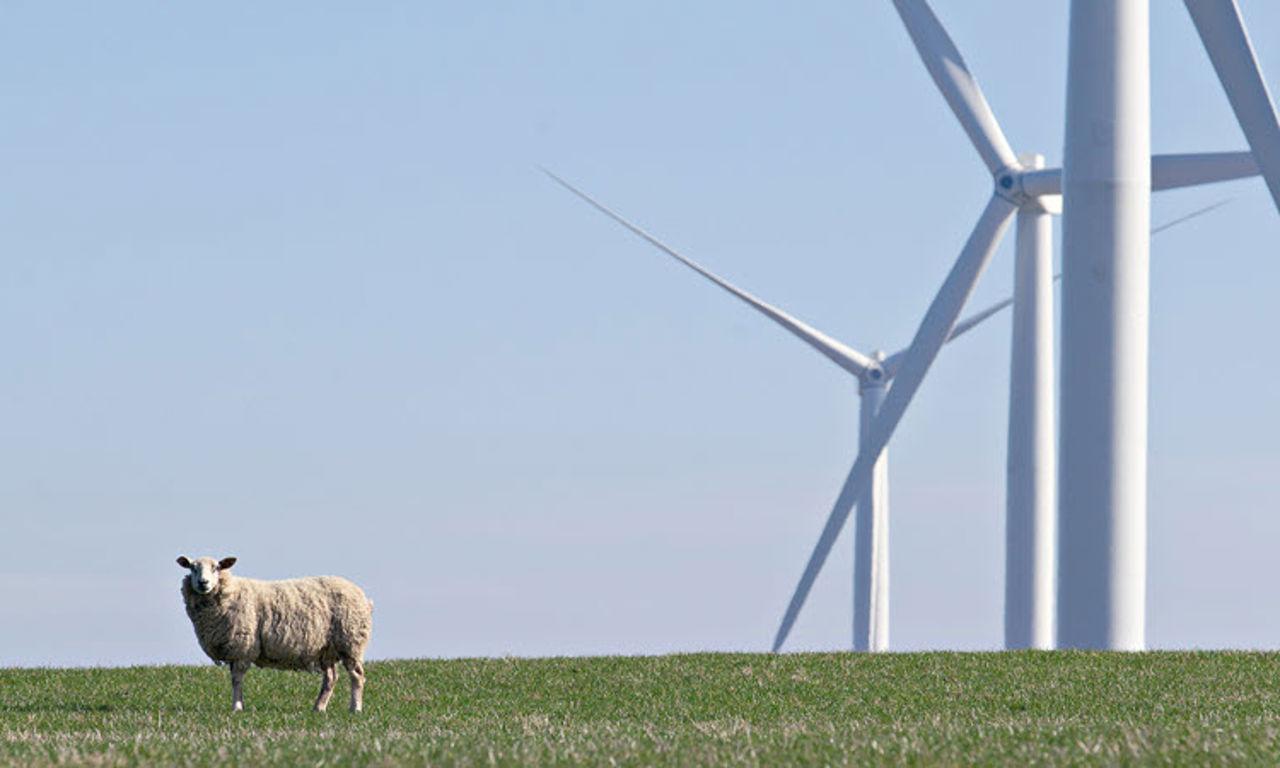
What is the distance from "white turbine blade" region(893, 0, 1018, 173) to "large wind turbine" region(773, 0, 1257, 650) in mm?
24

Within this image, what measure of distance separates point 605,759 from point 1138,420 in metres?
29.4

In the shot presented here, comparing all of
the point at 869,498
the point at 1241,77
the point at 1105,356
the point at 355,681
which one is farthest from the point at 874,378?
the point at 355,681

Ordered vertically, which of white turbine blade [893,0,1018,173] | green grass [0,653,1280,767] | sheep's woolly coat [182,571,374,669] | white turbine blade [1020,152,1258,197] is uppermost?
white turbine blade [893,0,1018,173]

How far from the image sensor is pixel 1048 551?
164 feet

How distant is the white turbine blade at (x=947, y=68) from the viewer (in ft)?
161

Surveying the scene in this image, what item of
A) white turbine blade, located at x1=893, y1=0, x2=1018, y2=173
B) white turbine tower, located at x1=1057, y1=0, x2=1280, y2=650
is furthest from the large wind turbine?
white turbine tower, located at x1=1057, y1=0, x2=1280, y2=650

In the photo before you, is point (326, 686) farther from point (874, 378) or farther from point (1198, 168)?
point (874, 378)

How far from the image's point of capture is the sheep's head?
73.6 ft

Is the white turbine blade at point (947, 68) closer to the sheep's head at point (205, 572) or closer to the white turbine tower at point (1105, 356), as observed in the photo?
the white turbine tower at point (1105, 356)

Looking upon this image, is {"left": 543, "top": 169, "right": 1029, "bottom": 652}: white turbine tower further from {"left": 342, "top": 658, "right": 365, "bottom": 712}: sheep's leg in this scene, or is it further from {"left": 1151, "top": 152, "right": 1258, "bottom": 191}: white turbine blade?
{"left": 342, "top": 658, "right": 365, "bottom": 712}: sheep's leg

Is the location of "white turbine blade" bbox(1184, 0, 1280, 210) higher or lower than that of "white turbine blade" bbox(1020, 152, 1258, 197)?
lower

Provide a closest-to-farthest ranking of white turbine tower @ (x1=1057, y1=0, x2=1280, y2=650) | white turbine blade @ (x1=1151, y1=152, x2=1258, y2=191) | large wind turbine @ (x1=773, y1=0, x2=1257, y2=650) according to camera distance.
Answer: white turbine tower @ (x1=1057, y1=0, x2=1280, y2=650)
white turbine blade @ (x1=1151, y1=152, x2=1258, y2=191)
large wind turbine @ (x1=773, y1=0, x2=1257, y2=650)

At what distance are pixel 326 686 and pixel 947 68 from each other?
3019cm

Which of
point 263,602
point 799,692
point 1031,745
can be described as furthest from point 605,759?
point 799,692
